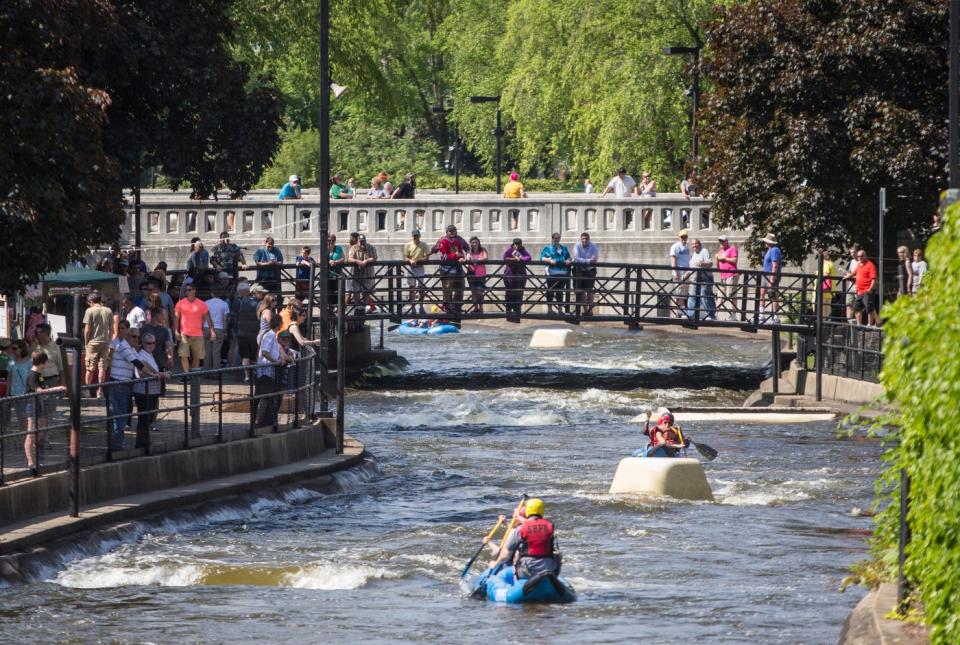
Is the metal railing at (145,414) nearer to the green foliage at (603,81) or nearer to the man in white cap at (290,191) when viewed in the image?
the man in white cap at (290,191)

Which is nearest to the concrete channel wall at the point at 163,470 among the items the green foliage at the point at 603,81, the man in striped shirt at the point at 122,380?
the man in striped shirt at the point at 122,380

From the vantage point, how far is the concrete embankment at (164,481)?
64.1ft

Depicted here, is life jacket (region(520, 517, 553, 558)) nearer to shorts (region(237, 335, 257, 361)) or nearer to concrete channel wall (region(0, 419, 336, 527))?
concrete channel wall (region(0, 419, 336, 527))

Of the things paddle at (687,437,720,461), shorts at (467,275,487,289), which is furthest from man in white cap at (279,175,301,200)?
paddle at (687,437,720,461)

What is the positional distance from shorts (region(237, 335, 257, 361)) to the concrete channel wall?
6357mm

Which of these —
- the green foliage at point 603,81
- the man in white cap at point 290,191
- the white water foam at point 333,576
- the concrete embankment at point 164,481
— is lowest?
the white water foam at point 333,576

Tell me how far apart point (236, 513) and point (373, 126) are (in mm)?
58096

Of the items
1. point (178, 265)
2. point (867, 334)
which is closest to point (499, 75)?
point (178, 265)

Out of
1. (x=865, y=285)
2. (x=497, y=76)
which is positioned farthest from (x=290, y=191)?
(x=497, y=76)

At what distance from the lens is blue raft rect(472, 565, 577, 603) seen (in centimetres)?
1870

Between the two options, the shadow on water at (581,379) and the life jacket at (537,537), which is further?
the shadow on water at (581,379)

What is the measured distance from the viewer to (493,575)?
19172 millimetres

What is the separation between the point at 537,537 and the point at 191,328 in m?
13.4

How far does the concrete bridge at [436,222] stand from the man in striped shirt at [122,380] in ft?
88.1
